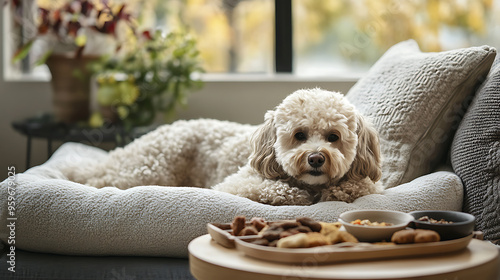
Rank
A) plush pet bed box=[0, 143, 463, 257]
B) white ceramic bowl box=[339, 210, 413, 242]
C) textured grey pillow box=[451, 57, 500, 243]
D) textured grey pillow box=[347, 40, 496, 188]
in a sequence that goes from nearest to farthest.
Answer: white ceramic bowl box=[339, 210, 413, 242] → plush pet bed box=[0, 143, 463, 257] → textured grey pillow box=[451, 57, 500, 243] → textured grey pillow box=[347, 40, 496, 188]

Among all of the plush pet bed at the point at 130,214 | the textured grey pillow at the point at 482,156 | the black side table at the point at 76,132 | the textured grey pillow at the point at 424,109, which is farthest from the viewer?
the black side table at the point at 76,132

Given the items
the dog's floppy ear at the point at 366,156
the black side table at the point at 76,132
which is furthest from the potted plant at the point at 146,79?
the dog's floppy ear at the point at 366,156

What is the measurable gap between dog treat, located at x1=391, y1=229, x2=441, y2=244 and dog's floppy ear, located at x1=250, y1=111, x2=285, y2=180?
634 mm

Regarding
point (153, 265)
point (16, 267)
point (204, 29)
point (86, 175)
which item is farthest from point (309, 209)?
point (204, 29)

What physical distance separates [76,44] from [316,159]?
241 centimetres

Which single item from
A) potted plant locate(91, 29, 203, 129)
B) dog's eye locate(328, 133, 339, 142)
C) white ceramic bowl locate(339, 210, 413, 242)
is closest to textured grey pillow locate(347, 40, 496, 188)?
dog's eye locate(328, 133, 339, 142)

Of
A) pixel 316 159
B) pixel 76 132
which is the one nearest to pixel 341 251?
pixel 316 159

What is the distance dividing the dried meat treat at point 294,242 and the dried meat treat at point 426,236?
219 millimetres

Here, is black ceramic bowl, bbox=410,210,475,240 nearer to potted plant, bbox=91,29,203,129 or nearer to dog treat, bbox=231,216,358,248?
dog treat, bbox=231,216,358,248

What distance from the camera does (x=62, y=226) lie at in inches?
57.6

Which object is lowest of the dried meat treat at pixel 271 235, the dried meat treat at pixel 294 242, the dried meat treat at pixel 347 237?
the dried meat treat at pixel 347 237

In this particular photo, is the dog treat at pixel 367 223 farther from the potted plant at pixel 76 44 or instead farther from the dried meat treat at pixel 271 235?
the potted plant at pixel 76 44

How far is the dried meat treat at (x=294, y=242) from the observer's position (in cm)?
103

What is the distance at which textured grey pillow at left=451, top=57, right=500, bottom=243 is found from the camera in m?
1.58
